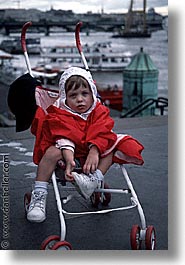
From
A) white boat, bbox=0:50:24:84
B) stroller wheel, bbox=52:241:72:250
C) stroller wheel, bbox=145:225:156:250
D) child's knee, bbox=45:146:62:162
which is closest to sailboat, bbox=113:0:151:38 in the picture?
child's knee, bbox=45:146:62:162

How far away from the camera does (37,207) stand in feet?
9.11

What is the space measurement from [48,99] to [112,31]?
0.86 meters

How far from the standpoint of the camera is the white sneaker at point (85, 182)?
2623 millimetres

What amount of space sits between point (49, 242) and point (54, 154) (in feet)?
1.14

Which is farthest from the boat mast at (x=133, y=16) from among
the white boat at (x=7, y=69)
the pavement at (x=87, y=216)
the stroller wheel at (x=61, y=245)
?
the white boat at (x=7, y=69)

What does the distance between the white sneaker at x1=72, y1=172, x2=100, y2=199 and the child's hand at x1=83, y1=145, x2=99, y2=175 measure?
2 centimetres

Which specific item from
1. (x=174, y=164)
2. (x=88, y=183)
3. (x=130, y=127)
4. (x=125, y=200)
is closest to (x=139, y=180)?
(x=125, y=200)

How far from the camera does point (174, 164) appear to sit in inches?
112

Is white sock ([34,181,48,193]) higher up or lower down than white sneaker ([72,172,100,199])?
lower down

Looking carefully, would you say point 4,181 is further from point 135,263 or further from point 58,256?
point 135,263

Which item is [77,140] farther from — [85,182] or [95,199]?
[95,199]

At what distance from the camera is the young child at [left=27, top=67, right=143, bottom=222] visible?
8.82 feet

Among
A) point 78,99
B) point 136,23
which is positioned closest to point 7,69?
point 136,23

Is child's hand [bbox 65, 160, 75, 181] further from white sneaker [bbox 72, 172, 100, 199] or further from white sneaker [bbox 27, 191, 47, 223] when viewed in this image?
white sneaker [bbox 27, 191, 47, 223]
